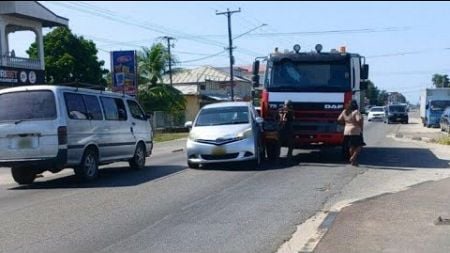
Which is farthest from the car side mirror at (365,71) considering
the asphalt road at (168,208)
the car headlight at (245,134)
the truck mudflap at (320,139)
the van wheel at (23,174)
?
the van wheel at (23,174)

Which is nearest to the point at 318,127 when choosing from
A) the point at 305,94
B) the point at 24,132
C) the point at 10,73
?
the point at 305,94

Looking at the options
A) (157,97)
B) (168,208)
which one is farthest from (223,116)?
(157,97)

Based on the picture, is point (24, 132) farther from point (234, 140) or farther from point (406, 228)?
point (406, 228)

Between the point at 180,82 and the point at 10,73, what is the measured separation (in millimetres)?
48488

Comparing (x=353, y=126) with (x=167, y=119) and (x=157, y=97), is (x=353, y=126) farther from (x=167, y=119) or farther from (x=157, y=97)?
(x=167, y=119)

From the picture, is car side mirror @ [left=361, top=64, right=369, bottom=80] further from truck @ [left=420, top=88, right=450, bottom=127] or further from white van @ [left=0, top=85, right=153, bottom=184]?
truck @ [left=420, top=88, right=450, bottom=127]

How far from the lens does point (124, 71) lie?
107 ft

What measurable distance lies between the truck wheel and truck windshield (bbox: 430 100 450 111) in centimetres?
3019

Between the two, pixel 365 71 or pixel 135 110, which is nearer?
pixel 135 110

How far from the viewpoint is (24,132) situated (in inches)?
488

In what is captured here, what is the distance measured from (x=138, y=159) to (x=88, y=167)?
2.68m

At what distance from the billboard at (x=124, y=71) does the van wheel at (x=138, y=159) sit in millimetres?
16578

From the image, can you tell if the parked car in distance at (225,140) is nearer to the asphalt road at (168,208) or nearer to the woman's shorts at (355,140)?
the asphalt road at (168,208)

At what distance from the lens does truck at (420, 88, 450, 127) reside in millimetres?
44312
